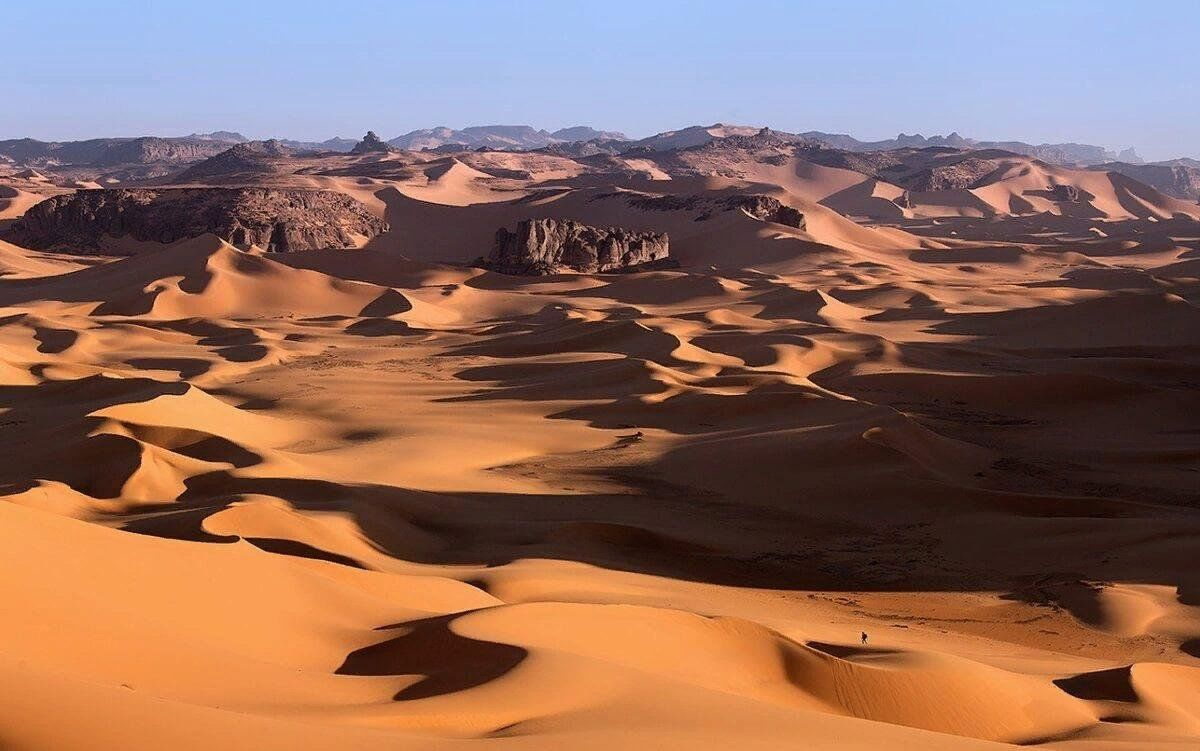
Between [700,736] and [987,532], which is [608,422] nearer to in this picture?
[987,532]

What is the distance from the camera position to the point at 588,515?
1260 cm

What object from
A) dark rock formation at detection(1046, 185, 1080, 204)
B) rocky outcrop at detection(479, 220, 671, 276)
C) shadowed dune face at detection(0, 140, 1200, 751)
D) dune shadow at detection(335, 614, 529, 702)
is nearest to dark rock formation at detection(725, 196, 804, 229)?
rocky outcrop at detection(479, 220, 671, 276)

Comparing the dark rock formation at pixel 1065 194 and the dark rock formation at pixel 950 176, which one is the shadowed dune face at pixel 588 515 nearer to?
the dark rock formation at pixel 950 176

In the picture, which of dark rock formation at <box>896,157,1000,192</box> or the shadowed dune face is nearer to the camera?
the shadowed dune face

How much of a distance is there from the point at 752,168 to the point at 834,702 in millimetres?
92209

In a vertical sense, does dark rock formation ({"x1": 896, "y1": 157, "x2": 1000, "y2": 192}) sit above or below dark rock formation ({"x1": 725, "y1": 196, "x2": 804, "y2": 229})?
above

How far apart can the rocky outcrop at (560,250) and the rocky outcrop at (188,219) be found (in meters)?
7.72

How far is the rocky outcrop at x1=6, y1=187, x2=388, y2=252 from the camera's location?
152 ft

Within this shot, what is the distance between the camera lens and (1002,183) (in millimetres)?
94000

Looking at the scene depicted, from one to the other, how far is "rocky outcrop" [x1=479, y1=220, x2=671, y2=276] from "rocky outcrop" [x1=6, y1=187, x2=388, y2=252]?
25.3 feet

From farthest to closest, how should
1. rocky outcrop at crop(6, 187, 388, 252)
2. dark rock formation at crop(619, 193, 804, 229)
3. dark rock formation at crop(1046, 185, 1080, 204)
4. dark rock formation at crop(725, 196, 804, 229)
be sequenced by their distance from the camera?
1. dark rock formation at crop(1046, 185, 1080, 204)
2. dark rock formation at crop(619, 193, 804, 229)
3. dark rock formation at crop(725, 196, 804, 229)
4. rocky outcrop at crop(6, 187, 388, 252)

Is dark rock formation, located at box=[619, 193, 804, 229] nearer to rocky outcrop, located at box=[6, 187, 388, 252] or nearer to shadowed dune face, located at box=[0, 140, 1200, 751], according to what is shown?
rocky outcrop, located at box=[6, 187, 388, 252]

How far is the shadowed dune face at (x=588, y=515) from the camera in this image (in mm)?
5238

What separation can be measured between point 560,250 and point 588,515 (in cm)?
3129
